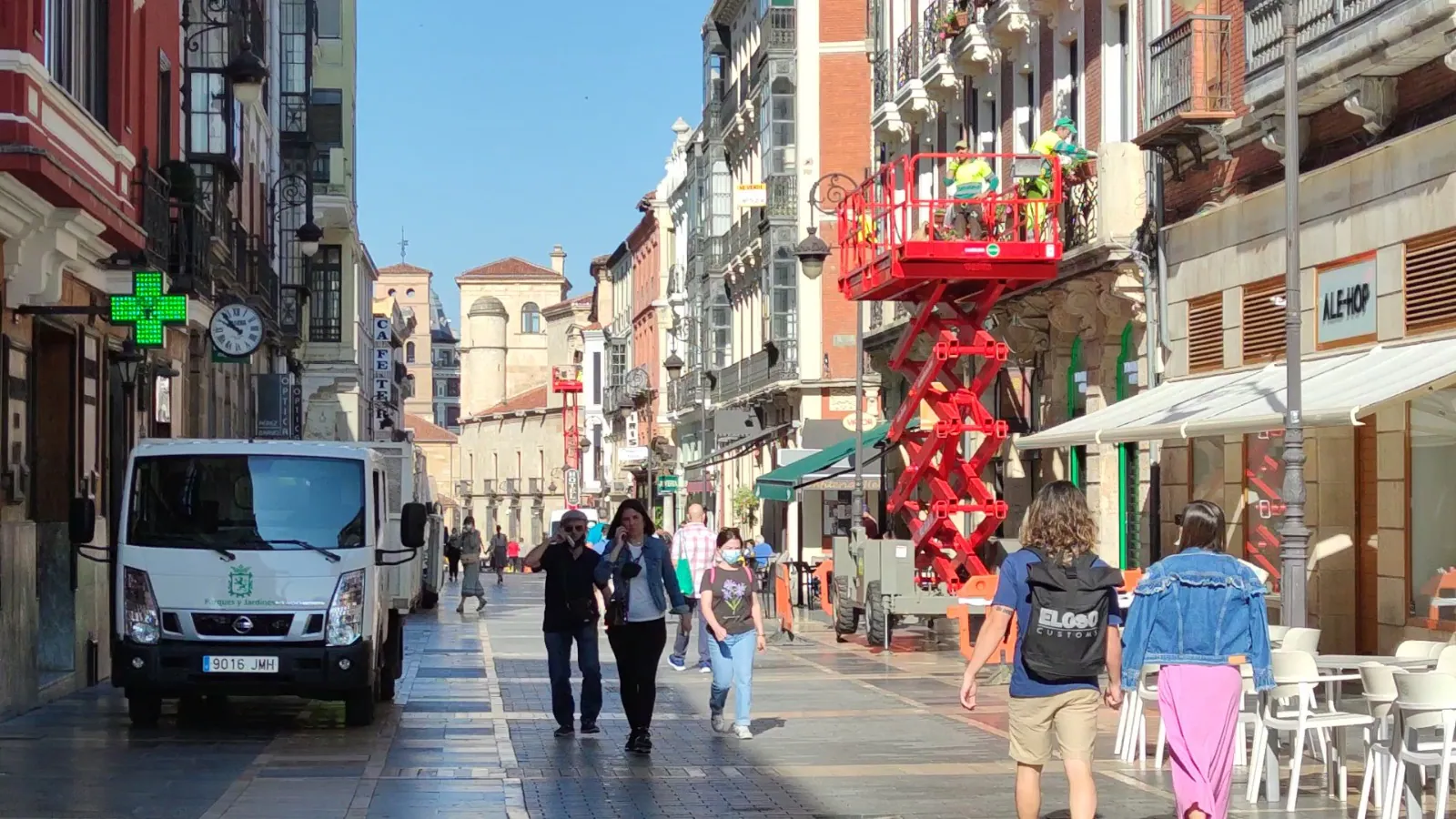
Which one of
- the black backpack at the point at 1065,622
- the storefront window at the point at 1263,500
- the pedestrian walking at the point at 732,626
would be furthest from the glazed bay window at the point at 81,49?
the storefront window at the point at 1263,500

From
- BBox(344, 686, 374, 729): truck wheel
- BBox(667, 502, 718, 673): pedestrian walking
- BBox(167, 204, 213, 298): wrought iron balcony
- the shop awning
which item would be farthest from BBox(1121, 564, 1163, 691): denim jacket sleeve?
BBox(667, 502, 718, 673): pedestrian walking

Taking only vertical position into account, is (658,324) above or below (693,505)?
above

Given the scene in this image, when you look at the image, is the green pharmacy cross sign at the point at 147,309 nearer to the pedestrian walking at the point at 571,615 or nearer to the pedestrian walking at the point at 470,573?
the pedestrian walking at the point at 571,615

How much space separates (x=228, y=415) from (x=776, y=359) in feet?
63.9

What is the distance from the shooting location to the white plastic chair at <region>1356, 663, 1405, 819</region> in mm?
11367

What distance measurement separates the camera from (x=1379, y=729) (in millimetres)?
11648

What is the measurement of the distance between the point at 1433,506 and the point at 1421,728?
801 centimetres

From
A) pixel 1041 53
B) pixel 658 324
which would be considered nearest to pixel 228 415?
pixel 1041 53

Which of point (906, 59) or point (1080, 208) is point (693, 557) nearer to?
point (1080, 208)

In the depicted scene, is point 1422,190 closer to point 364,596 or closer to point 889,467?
point 364,596

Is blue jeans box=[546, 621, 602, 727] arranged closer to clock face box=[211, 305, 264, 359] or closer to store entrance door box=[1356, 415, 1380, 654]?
store entrance door box=[1356, 415, 1380, 654]

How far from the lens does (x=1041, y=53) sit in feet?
99.1

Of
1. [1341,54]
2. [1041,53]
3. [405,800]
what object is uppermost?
[1041,53]

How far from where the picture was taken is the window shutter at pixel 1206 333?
2361cm
